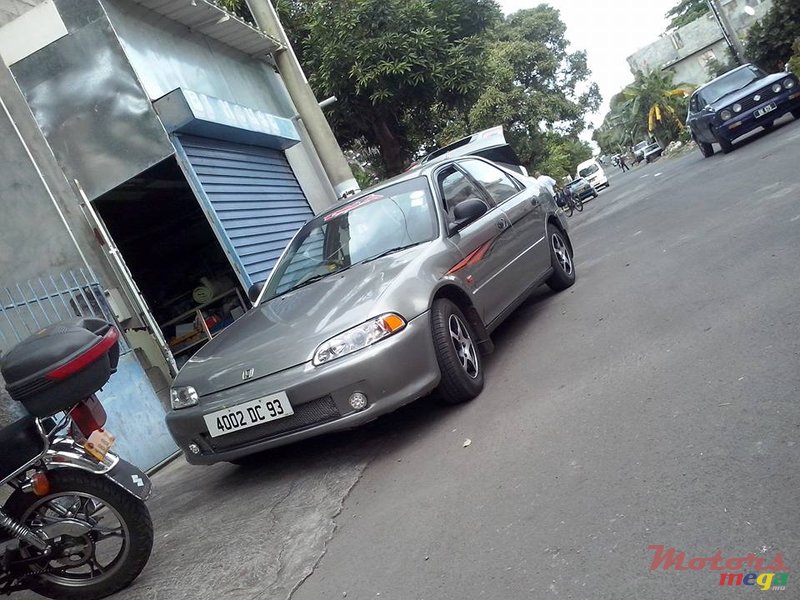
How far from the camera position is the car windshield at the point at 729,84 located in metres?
14.8

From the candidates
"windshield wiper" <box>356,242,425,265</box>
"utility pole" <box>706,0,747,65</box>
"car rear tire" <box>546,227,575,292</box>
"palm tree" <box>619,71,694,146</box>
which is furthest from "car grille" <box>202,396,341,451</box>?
"palm tree" <box>619,71,694,146</box>

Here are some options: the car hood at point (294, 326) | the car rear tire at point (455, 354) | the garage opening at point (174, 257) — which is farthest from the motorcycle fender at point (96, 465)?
the garage opening at point (174, 257)

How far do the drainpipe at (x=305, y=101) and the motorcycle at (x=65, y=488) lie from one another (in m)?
9.98

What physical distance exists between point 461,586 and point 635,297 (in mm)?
3610

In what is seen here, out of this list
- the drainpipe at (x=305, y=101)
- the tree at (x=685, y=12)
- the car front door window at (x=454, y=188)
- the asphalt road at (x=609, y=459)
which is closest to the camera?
the asphalt road at (x=609, y=459)

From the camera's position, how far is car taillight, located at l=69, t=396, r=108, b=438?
130 inches

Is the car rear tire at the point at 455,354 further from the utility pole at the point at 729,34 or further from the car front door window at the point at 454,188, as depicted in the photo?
the utility pole at the point at 729,34

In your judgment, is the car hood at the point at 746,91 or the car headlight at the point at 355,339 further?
the car hood at the point at 746,91

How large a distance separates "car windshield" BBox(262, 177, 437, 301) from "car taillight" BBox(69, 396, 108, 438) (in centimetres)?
204

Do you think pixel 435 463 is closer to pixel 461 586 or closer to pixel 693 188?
pixel 461 586

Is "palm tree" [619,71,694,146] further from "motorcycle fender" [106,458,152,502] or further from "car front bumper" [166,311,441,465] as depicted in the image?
"motorcycle fender" [106,458,152,502]

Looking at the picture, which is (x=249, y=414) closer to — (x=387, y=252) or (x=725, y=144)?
(x=387, y=252)

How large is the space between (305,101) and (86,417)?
10855 mm

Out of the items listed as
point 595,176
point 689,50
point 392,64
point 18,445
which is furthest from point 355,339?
point 689,50
